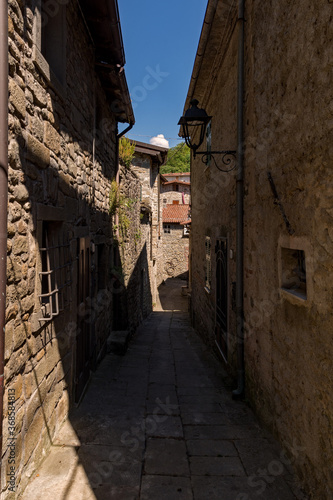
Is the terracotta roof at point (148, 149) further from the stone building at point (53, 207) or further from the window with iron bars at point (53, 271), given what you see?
the window with iron bars at point (53, 271)

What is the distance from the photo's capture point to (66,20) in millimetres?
3592

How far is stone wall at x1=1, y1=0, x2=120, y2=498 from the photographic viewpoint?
7.58 ft

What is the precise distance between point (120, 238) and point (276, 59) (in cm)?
533

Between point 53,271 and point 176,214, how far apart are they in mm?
26234

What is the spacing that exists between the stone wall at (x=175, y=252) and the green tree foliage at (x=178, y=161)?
63.9ft

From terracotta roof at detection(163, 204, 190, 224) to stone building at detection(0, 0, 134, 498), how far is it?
73.4ft

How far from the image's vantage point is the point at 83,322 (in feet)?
14.5

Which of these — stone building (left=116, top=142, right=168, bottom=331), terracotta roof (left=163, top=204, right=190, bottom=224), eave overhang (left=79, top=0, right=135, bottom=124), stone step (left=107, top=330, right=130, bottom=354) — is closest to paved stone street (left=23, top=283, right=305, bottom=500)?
stone step (left=107, top=330, right=130, bottom=354)

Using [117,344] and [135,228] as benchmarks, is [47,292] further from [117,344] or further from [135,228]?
[135,228]

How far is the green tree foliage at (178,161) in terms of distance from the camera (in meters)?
45.2

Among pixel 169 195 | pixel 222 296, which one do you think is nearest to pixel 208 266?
pixel 222 296

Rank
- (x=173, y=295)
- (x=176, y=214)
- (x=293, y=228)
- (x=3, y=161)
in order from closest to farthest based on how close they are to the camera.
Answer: (x=3, y=161)
(x=293, y=228)
(x=173, y=295)
(x=176, y=214)

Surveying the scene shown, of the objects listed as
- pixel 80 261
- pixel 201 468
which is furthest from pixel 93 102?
pixel 201 468

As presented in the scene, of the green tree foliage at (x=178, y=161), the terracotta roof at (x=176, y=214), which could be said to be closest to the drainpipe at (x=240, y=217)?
the terracotta roof at (x=176, y=214)
